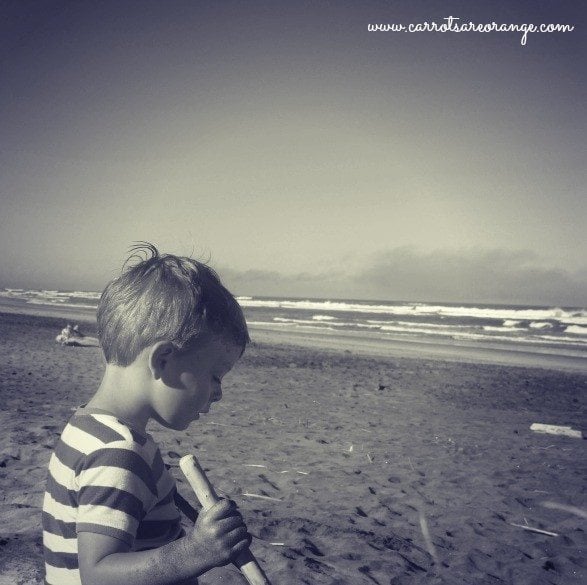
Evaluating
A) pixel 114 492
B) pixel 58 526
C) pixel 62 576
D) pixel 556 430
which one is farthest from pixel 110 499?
pixel 556 430

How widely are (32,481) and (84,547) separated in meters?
3.54

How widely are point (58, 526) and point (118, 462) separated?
1.38 feet

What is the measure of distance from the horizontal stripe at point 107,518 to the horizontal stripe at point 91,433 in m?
0.17

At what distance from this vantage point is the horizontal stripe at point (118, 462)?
4.43 feet

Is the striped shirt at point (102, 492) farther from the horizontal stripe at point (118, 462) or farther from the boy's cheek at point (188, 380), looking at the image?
the boy's cheek at point (188, 380)

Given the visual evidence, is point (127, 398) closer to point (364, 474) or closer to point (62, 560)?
point (62, 560)

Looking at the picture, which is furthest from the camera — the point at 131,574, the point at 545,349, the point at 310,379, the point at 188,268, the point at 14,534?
the point at 545,349

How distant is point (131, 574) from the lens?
1270 mm

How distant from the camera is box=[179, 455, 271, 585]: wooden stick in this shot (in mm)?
1328

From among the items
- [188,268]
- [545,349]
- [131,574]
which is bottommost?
[545,349]

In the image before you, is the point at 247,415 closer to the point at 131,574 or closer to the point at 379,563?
the point at 379,563

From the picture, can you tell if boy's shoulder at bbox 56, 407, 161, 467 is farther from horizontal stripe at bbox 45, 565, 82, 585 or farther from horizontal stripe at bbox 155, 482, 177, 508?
horizontal stripe at bbox 45, 565, 82, 585

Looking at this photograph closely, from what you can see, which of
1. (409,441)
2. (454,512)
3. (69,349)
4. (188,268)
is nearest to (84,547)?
(188,268)

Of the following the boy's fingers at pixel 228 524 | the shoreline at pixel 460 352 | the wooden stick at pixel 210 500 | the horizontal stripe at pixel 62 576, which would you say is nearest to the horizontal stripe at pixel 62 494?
the horizontal stripe at pixel 62 576
